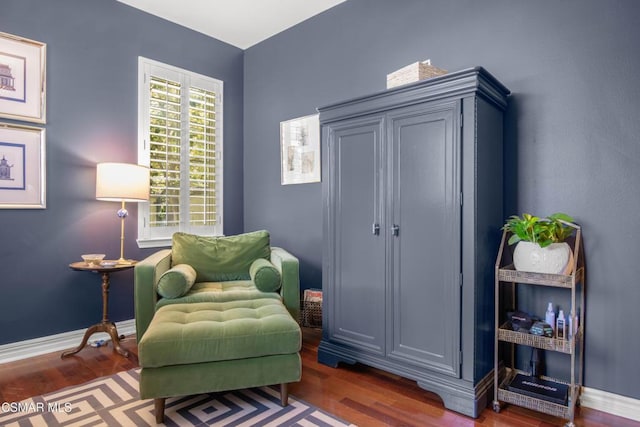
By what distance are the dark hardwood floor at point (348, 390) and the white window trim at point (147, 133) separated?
97cm

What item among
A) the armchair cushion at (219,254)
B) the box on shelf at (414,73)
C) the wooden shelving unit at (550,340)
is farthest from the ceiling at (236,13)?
the wooden shelving unit at (550,340)

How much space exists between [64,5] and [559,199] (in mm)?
3678

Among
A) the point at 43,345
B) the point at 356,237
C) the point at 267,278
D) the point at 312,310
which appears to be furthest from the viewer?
the point at 312,310

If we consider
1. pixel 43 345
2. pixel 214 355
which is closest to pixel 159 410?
pixel 214 355

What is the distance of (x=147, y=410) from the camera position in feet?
6.64

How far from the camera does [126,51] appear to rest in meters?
3.28

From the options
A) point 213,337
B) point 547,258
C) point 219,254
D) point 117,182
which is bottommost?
point 213,337

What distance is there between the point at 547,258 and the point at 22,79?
3556 millimetres

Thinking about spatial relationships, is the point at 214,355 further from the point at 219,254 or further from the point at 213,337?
the point at 219,254

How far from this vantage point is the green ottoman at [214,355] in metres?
1.87

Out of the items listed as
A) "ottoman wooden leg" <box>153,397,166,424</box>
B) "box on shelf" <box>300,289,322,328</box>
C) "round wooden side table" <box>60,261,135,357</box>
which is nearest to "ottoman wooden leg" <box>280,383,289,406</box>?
"ottoman wooden leg" <box>153,397,166,424</box>

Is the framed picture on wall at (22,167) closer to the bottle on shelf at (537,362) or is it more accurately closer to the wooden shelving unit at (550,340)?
the wooden shelving unit at (550,340)

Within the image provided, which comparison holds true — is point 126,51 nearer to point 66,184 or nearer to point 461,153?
point 66,184

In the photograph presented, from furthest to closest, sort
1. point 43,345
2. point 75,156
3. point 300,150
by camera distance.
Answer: point 300,150 → point 75,156 → point 43,345
